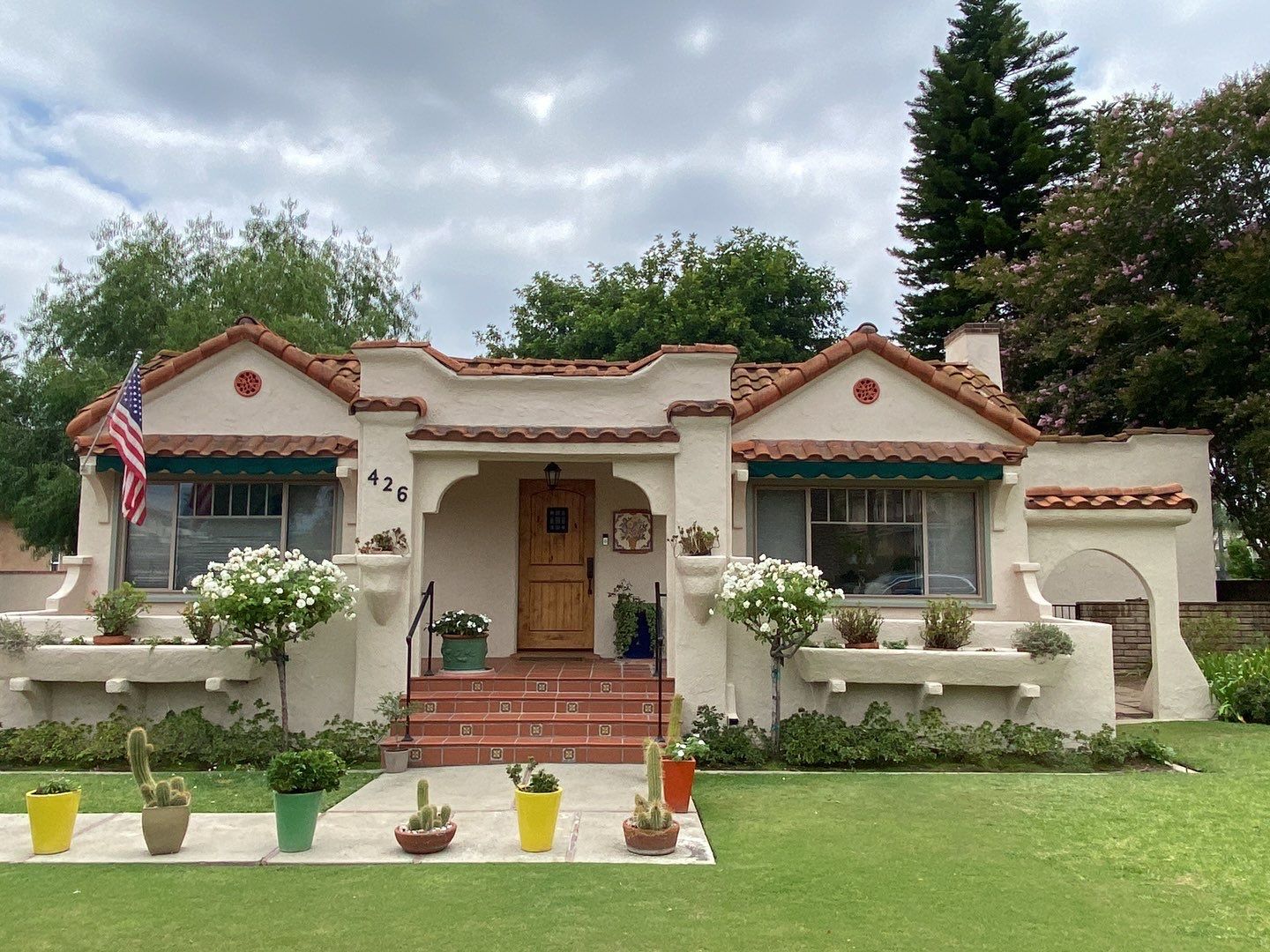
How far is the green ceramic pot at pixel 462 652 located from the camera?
35.5ft

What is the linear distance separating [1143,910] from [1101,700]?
5.29 meters

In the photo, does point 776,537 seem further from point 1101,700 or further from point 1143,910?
point 1143,910

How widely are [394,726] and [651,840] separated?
4297mm

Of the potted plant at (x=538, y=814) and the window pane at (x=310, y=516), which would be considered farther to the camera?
the window pane at (x=310, y=516)

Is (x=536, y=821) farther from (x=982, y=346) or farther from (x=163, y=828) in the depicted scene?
(x=982, y=346)

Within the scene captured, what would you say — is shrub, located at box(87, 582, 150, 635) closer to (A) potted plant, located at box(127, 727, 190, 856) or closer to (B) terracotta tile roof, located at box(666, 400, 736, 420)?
(A) potted plant, located at box(127, 727, 190, 856)

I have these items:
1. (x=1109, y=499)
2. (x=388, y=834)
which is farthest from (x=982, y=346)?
(x=388, y=834)

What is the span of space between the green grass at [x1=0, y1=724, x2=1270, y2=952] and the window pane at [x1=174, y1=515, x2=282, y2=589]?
6.11 meters

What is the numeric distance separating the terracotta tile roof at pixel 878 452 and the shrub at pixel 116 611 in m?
7.07

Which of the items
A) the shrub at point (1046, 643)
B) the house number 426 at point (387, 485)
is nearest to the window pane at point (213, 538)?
the house number 426 at point (387, 485)

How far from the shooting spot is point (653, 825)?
21.7 ft

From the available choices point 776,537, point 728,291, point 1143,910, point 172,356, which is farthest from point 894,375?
point 728,291

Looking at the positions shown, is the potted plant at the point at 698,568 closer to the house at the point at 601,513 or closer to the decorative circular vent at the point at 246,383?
the house at the point at 601,513

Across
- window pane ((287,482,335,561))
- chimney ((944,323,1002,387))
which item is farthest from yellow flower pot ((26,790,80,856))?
chimney ((944,323,1002,387))
